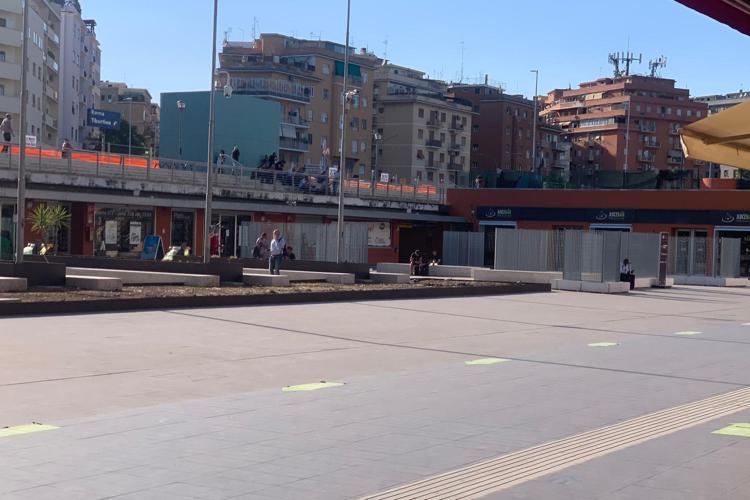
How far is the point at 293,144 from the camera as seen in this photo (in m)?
95.4

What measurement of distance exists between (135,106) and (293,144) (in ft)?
147

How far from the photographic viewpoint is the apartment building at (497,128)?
380ft

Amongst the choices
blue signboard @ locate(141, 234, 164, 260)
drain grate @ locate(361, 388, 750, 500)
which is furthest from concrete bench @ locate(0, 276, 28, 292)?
blue signboard @ locate(141, 234, 164, 260)

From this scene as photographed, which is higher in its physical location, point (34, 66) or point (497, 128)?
point (497, 128)

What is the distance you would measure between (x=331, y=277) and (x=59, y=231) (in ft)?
53.4

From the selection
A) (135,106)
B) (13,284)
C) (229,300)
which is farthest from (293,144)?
(13,284)

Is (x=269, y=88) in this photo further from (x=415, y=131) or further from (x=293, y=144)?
(x=415, y=131)

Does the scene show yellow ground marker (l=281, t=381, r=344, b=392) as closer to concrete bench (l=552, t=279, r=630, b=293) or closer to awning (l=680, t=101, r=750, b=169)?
awning (l=680, t=101, r=750, b=169)

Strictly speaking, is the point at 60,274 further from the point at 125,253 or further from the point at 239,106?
the point at 239,106

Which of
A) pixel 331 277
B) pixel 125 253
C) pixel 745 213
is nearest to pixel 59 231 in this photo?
pixel 125 253

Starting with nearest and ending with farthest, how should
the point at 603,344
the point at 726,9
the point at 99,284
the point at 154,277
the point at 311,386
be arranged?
the point at 726,9 < the point at 311,386 < the point at 603,344 < the point at 99,284 < the point at 154,277

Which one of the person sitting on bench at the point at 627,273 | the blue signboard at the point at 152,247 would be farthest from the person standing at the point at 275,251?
the person sitting on bench at the point at 627,273

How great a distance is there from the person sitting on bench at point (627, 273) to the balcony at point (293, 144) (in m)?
57.9

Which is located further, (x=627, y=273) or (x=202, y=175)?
(x=202, y=175)
